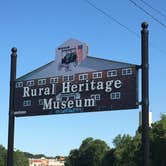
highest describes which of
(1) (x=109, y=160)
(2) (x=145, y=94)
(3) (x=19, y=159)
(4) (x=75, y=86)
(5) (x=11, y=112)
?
(4) (x=75, y=86)

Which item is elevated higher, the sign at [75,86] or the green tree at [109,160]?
the sign at [75,86]

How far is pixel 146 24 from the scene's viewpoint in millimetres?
17906

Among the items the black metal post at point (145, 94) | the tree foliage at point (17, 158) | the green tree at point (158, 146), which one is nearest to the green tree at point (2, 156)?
the tree foliage at point (17, 158)

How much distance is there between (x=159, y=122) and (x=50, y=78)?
55389 mm

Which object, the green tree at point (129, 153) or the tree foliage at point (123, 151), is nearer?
the tree foliage at point (123, 151)

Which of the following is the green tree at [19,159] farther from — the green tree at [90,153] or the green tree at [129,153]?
the green tree at [129,153]

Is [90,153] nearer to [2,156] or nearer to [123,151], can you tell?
[2,156]

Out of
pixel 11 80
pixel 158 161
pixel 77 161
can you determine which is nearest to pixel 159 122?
pixel 158 161

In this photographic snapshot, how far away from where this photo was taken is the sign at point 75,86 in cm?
1872

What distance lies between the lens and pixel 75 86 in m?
19.7

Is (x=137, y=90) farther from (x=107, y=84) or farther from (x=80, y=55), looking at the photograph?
(x=80, y=55)

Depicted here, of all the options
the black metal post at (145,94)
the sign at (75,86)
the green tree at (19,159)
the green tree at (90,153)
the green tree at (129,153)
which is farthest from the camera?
the green tree at (19,159)

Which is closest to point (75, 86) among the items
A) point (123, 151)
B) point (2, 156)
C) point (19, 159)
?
point (123, 151)

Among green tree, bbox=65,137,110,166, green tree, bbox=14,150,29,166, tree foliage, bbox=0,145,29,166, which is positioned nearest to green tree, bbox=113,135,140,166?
green tree, bbox=65,137,110,166
